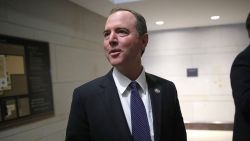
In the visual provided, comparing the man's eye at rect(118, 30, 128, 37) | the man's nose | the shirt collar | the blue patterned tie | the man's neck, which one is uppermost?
the man's eye at rect(118, 30, 128, 37)

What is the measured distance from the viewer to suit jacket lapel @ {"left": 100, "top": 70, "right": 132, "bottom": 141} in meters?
1.01

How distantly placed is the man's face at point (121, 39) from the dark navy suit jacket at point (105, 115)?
0.13 m

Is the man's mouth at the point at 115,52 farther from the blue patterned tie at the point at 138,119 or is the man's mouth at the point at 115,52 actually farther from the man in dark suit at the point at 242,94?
the man in dark suit at the point at 242,94

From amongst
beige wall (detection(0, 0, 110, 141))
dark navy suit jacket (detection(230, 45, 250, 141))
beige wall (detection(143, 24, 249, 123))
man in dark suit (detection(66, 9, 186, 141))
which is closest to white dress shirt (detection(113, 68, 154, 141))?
man in dark suit (detection(66, 9, 186, 141))

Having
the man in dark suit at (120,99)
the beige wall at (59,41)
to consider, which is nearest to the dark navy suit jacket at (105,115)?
the man in dark suit at (120,99)

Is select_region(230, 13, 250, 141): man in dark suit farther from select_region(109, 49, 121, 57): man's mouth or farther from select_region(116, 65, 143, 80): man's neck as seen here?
select_region(109, 49, 121, 57): man's mouth

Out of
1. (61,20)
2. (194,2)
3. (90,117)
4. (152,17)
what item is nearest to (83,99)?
(90,117)

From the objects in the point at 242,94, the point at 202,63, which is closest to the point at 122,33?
the point at 242,94

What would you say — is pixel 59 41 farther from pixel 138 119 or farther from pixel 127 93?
pixel 138 119

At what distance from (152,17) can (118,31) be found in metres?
2.72

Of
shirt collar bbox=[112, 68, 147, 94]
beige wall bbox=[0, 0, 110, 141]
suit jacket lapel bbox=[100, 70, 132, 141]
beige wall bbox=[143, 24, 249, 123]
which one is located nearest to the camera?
suit jacket lapel bbox=[100, 70, 132, 141]

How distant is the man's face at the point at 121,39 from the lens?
1.05 m

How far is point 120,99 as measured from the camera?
1.10 metres

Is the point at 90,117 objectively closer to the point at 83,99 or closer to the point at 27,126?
the point at 83,99
